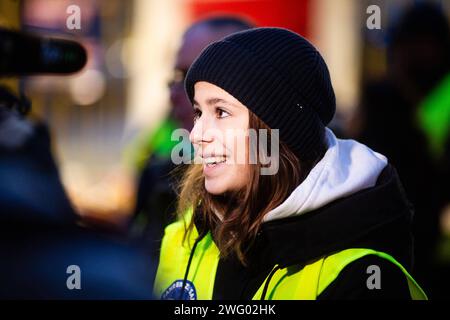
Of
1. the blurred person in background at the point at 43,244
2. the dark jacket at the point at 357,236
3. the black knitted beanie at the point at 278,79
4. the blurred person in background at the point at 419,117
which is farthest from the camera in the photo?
the blurred person in background at the point at 419,117

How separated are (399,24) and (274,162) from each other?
1423 mm

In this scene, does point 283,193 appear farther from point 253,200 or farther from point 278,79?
point 278,79

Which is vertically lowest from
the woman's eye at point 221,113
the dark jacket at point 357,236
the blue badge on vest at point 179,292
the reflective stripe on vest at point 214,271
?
the blue badge on vest at point 179,292

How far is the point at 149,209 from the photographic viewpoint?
2.82 m

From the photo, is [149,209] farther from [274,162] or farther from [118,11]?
[118,11]

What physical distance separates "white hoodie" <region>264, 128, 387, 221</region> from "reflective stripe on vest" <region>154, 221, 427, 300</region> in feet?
0.38

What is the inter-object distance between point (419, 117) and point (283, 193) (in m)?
1.38

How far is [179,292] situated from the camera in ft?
6.24

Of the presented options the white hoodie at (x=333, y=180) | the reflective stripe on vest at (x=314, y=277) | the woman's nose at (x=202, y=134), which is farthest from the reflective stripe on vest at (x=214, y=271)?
the woman's nose at (x=202, y=134)

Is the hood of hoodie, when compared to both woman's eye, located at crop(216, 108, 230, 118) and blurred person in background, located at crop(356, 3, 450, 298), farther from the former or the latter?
blurred person in background, located at crop(356, 3, 450, 298)

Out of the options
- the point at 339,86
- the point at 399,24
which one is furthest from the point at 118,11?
the point at 399,24

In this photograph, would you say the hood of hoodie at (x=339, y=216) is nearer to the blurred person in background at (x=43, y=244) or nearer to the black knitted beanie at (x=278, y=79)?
the black knitted beanie at (x=278, y=79)

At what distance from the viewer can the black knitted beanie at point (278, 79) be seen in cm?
179
